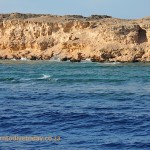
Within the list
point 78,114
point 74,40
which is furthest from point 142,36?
point 78,114

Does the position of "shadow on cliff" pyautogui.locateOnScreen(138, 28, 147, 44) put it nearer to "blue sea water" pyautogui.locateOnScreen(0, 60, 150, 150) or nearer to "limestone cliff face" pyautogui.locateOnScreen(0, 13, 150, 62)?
"limestone cliff face" pyautogui.locateOnScreen(0, 13, 150, 62)

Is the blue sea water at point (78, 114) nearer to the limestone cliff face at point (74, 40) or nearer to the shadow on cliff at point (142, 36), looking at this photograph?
the limestone cliff face at point (74, 40)

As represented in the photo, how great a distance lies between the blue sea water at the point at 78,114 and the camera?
18.4 m

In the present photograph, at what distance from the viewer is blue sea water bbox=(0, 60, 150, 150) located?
60.4 feet

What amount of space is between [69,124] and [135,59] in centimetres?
5198

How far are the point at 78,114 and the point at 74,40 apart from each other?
55.5m

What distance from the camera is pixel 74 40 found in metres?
80.0

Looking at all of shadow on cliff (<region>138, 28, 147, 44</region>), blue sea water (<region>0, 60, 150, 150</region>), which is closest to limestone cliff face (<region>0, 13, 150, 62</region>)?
shadow on cliff (<region>138, 28, 147, 44</region>)

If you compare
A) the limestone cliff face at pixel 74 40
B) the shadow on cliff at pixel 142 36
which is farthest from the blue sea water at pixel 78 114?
the shadow on cliff at pixel 142 36

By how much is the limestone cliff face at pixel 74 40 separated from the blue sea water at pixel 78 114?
29.9 meters

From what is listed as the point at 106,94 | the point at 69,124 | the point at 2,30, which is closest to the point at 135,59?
the point at 2,30

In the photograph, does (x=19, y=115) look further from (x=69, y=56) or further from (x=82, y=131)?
(x=69, y=56)

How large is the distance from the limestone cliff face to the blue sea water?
2986 centimetres

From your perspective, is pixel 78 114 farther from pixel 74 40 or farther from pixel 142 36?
pixel 74 40
